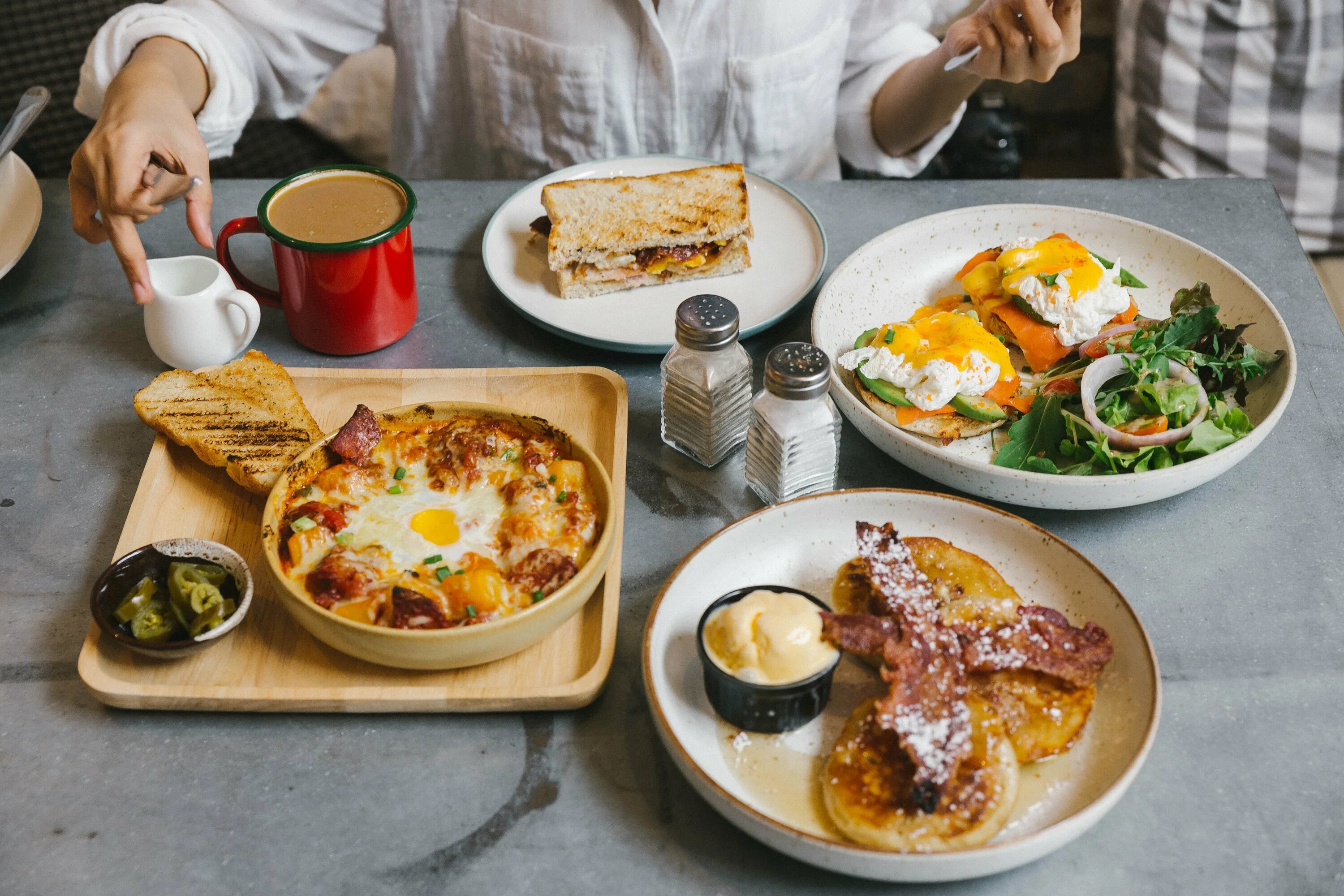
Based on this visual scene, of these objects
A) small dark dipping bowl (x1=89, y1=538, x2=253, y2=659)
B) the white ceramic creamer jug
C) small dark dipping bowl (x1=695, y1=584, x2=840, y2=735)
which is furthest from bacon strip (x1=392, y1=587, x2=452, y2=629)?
the white ceramic creamer jug

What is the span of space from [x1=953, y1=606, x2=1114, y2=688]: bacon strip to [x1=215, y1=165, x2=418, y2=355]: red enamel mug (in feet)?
4.11

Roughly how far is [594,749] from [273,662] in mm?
496

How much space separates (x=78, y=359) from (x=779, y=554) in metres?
1.51

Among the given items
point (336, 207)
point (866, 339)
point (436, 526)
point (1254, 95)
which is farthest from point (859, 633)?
point (1254, 95)

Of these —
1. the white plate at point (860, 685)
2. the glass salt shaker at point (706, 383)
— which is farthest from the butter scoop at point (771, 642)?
the glass salt shaker at point (706, 383)

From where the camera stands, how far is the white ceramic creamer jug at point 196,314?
6.25 ft

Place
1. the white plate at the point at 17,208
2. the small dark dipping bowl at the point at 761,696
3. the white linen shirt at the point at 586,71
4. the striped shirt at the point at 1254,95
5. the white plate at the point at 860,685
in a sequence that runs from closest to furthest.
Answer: the white plate at the point at 860,685 < the small dark dipping bowl at the point at 761,696 < the white plate at the point at 17,208 < the white linen shirt at the point at 586,71 < the striped shirt at the point at 1254,95

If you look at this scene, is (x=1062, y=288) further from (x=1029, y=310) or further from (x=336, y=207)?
(x=336, y=207)

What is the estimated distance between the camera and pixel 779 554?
63.3 inches

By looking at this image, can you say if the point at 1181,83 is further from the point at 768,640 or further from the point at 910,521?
the point at 768,640

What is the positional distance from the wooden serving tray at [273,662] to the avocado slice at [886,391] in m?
0.45

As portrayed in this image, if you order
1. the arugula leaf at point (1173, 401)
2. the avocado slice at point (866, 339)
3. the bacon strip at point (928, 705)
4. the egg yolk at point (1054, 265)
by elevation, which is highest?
the egg yolk at point (1054, 265)

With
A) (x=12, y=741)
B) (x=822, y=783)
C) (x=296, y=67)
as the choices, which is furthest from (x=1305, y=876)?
(x=296, y=67)

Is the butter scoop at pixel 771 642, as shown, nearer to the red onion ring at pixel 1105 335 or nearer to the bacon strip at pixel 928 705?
the bacon strip at pixel 928 705
